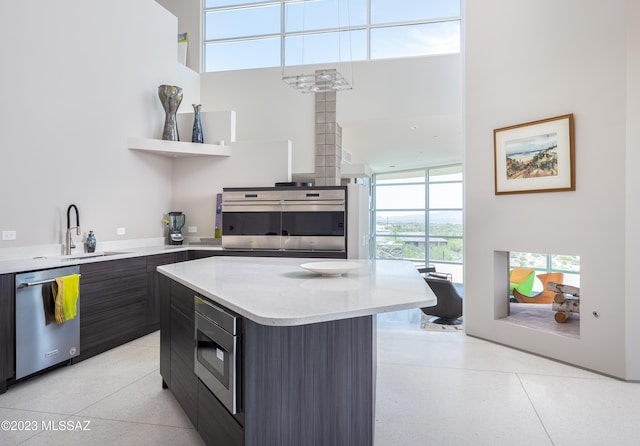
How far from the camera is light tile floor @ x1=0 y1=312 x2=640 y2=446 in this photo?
2191mm

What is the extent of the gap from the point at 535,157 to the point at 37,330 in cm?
417

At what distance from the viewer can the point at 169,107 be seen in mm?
5160

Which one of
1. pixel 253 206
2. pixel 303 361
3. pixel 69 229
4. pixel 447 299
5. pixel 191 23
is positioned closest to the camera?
pixel 303 361

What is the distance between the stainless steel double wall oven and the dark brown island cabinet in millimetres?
3384

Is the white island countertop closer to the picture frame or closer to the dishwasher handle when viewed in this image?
the dishwasher handle

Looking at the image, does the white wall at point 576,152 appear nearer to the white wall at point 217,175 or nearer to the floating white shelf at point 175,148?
the white wall at point 217,175

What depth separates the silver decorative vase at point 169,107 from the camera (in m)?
5.12

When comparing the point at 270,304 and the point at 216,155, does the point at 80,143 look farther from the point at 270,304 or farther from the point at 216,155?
the point at 270,304

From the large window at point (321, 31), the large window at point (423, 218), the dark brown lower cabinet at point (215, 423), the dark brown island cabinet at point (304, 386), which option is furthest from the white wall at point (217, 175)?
the large window at point (423, 218)

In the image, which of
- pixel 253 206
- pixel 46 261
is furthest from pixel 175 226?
pixel 46 261

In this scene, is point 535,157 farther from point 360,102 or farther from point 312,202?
point 360,102

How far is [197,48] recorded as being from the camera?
6902 mm

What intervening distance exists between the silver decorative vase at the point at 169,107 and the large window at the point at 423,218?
713 centimetres

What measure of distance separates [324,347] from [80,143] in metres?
3.69
